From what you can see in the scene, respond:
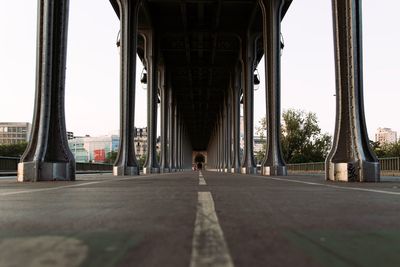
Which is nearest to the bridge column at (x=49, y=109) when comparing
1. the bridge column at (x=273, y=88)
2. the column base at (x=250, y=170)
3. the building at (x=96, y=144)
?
the bridge column at (x=273, y=88)

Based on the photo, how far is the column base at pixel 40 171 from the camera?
11539mm

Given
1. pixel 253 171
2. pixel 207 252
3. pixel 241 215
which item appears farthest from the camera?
pixel 253 171

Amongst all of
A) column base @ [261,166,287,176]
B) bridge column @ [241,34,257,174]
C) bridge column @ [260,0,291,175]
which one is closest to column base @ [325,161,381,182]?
column base @ [261,166,287,176]

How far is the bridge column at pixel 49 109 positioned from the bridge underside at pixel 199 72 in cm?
3

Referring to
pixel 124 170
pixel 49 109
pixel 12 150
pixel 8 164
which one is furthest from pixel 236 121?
pixel 12 150

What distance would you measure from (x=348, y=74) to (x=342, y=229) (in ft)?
32.6

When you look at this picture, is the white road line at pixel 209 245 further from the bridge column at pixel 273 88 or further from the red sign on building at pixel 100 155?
the red sign on building at pixel 100 155

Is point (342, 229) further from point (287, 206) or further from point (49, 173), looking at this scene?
point (49, 173)

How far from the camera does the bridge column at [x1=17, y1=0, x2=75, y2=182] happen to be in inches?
460

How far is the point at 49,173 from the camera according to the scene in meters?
11.8

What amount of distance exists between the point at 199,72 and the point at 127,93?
2768 cm

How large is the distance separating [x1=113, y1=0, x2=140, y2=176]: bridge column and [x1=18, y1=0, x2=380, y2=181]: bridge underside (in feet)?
0.18

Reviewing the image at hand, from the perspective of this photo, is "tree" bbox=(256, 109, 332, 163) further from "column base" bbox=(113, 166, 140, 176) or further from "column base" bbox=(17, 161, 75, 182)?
"column base" bbox=(17, 161, 75, 182)

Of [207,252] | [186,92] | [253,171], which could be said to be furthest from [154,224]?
[186,92]
